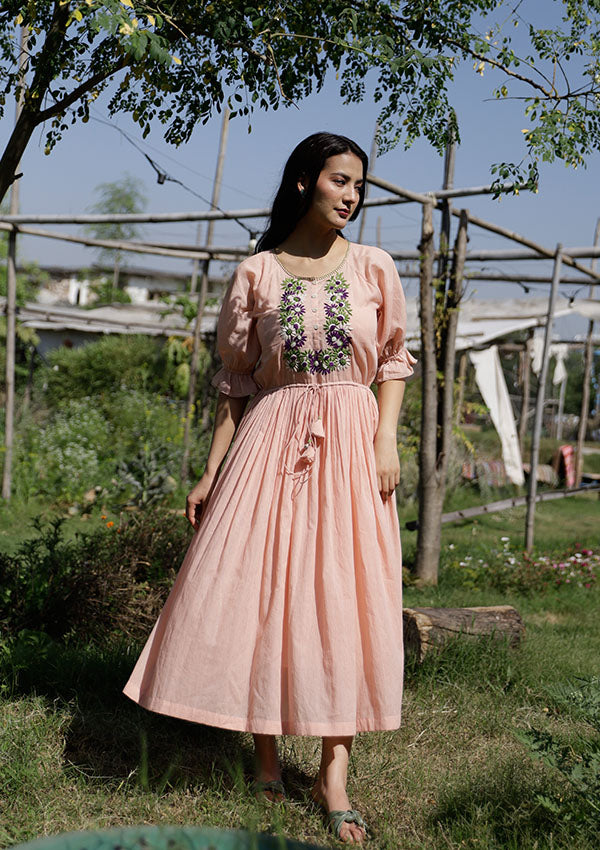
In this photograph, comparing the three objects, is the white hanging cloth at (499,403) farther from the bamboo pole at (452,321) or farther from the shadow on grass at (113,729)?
the shadow on grass at (113,729)

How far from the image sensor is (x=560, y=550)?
6969mm

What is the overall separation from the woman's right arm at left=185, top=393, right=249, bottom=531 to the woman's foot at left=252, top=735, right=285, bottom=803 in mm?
662

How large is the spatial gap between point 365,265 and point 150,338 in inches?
489

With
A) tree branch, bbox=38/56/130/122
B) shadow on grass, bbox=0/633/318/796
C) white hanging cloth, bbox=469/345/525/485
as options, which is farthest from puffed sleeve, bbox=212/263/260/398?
white hanging cloth, bbox=469/345/525/485

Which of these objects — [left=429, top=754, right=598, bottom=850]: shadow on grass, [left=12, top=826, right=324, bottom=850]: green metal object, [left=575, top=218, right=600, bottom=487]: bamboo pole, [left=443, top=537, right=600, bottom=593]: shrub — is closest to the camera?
[left=12, top=826, right=324, bottom=850]: green metal object

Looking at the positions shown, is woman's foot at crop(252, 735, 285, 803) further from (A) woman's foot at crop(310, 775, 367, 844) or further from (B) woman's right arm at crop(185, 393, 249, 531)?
(B) woman's right arm at crop(185, 393, 249, 531)

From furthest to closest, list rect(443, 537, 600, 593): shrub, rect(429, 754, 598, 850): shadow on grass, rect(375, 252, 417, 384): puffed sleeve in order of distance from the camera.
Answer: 1. rect(443, 537, 600, 593): shrub
2. rect(375, 252, 417, 384): puffed sleeve
3. rect(429, 754, 598, 850): shadow on grass

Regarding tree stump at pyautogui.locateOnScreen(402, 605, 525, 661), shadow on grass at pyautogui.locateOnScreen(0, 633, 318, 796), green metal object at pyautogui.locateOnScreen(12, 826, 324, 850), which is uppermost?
green metal object at pyautogui.locateOnScreen(12, 826, 324, 850)

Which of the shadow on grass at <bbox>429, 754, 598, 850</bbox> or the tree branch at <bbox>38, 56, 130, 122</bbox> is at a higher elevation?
the tree branch at <bbox>38, 56, 130, 122</bbox>

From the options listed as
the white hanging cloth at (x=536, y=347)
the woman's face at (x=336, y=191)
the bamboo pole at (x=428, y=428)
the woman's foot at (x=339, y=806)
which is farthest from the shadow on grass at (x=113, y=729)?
the white hanging cloth at (x=536, y=347)

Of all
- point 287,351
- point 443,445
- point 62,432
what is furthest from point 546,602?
point 62,432

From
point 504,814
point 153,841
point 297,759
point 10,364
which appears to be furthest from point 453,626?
point 10,364

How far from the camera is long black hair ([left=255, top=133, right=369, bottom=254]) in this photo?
2518 millimetres

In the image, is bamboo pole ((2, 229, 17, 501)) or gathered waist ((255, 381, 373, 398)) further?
bamboo pole ((2, 229, 17, 501))
